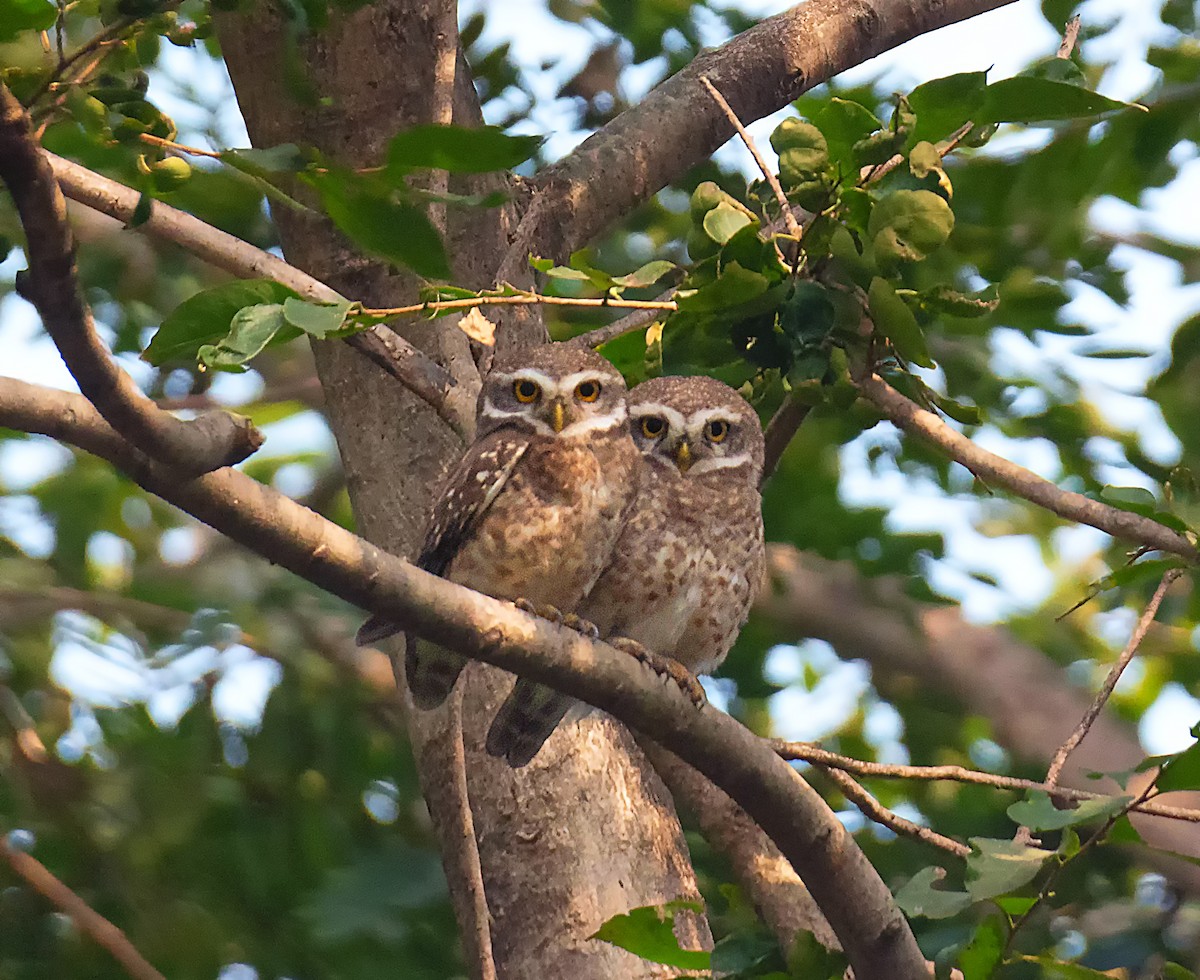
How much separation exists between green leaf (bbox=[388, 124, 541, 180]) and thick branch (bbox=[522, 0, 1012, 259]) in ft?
5.98

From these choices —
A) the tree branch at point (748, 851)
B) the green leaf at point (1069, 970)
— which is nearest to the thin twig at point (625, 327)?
the tree branch at point (748, 851)

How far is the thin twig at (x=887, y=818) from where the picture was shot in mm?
2584

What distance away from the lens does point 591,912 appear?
280 centimetres

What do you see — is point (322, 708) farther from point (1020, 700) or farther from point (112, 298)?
point (1020, 700)

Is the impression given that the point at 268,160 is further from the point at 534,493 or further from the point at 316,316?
the point at 534,493

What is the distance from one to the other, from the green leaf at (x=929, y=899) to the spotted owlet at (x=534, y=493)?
101 centimetres

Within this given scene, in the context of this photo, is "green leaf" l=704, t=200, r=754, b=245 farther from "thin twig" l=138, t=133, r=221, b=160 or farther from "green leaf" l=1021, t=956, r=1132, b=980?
"green leaf" l=1021, t=956, r=1132, b=980

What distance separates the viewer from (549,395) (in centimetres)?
321

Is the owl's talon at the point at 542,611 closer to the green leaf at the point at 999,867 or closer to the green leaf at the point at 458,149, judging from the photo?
the green leaf at the point at 999,867

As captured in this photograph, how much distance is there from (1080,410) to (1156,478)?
154 cm

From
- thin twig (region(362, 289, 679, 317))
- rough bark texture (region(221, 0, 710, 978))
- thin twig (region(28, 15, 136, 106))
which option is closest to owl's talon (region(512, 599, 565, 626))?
rough bark texture (region(221, 0, 710, 978))

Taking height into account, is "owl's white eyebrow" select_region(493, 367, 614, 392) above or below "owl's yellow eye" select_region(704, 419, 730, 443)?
above

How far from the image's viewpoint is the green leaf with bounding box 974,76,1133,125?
2.28 metres

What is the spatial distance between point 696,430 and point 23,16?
1992 millimetres
